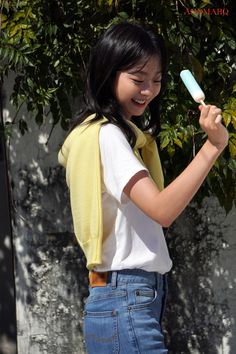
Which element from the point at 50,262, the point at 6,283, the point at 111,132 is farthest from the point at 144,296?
the point at 6,283

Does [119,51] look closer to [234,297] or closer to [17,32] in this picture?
[17,32]

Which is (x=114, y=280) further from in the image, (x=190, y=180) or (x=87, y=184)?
(x=190, y=180)

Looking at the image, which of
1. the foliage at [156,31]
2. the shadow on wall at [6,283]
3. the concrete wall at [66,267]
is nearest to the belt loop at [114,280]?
the foliage at [156,31]

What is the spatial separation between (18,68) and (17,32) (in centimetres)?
28

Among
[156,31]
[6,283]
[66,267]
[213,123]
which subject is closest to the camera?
[213,123]

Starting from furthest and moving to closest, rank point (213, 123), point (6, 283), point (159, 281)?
point (6, 283)
point (159, 281)
point (213, 123)

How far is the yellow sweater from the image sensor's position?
7.07 feet

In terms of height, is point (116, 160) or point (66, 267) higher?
point (116, 160)

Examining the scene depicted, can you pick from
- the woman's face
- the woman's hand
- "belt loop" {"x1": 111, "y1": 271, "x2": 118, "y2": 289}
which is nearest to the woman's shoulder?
the woman's face

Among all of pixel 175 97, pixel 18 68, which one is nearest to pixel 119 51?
pixel 175 97

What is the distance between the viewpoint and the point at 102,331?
218 centimetres

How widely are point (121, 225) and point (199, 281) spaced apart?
207cm

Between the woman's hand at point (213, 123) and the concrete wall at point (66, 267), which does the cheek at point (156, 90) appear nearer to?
the woman's hand at point (213, 123)

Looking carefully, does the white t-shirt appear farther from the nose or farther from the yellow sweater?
the nose
